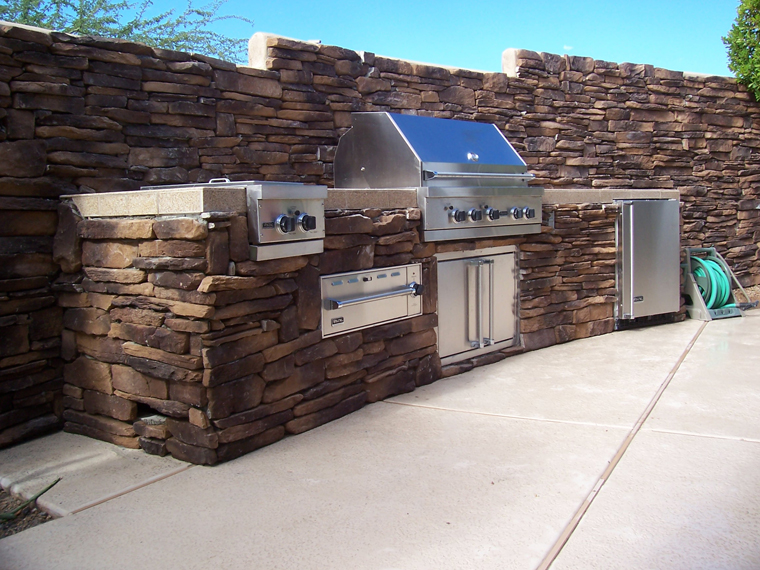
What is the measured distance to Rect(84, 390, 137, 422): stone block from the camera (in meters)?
2.94

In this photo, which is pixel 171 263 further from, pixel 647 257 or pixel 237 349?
pixel 647 257

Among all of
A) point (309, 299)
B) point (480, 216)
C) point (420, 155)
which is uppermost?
point (420, 155)

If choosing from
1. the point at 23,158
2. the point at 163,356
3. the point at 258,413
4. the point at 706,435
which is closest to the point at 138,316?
the point at 163,356

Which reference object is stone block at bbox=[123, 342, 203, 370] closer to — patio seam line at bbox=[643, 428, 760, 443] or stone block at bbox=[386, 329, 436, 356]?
stone block at bbox=[386, 329, 436, 356]

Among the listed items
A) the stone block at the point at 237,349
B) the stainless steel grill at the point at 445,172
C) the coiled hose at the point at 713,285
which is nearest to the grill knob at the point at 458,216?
the stainless steel grill at the point at 445,172

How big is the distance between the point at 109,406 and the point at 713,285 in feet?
16.9

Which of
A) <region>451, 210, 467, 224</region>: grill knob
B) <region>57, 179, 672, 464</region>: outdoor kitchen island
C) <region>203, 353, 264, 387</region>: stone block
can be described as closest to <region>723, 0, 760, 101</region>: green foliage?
<region>451, 210, 467, 224</region>: grill knob

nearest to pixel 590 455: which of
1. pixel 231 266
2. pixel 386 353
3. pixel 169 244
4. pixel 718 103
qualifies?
pixel 386 353

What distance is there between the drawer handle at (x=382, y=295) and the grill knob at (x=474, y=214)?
61 centimetres

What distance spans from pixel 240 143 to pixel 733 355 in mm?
3615

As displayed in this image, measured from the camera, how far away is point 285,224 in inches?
109

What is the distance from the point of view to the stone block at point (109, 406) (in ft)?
9.65

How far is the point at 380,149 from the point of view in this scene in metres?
4.25

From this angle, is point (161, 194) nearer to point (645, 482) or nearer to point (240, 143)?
point (240, 143)
